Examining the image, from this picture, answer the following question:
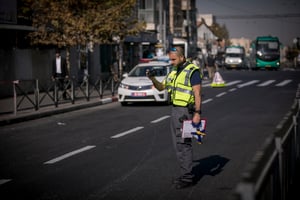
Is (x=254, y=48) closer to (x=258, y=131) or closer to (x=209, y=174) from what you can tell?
(x=258, y=131)

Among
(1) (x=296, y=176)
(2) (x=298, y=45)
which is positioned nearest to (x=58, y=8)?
(2) (x=298, y=45)

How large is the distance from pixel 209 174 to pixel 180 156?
113cm

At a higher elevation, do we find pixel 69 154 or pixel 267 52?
pixel 267 52

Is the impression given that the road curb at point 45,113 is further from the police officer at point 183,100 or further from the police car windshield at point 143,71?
the police officer at point 183,100

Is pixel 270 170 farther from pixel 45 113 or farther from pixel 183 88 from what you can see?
pixel 45 113

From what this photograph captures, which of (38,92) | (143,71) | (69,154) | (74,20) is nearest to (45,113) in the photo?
(38,92)

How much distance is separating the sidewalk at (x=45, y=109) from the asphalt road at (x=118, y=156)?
44 centimetres

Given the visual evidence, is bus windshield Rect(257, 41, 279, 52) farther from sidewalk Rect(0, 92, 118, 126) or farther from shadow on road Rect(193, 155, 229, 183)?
shadow on road Rect(193, 155, 229, 183)

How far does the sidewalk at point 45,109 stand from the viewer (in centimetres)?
1491

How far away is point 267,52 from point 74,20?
43606 millimetres

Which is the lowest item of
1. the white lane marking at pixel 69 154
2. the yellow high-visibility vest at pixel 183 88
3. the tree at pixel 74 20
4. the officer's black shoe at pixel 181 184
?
the white lane marking at pixel 69 154

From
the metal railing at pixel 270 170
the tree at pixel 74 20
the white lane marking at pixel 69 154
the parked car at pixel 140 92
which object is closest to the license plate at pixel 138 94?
the parked car at pixel 140 92

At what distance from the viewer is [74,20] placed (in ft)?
75.3

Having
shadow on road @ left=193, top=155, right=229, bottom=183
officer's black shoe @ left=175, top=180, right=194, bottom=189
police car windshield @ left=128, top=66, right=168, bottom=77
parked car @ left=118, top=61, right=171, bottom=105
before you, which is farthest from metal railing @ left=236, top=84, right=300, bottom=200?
police car windshield @ left=128, top=66, right=168, bottom=77
